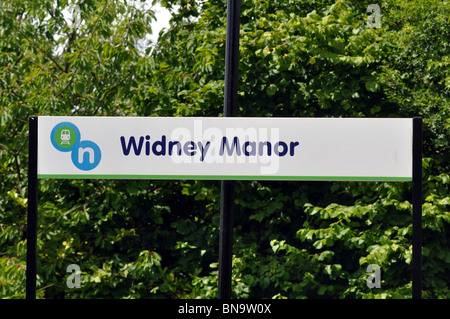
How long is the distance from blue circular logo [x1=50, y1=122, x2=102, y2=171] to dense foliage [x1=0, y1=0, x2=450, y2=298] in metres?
2.22

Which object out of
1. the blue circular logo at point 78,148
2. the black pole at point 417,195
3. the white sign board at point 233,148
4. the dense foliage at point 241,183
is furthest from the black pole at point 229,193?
the dense foliage at point 241,183

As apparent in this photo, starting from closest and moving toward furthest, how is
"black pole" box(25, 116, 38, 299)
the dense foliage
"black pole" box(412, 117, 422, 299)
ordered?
"black pole" box(412, 117, 422, 299) < "black pole" box(25, 116, 38, 299) < the dense foliage

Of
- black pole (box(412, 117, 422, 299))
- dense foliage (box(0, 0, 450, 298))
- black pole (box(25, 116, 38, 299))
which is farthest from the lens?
dense foliage (box(0, 0, 450, 298))

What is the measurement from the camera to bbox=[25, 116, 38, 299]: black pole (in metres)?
4.14

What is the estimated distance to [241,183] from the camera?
21.2 feet

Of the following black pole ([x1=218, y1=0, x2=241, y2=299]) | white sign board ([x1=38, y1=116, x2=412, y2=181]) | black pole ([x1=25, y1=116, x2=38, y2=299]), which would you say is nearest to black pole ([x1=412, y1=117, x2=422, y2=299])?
white sign board ([x1=38, y1=116, x2=412, y2=181])

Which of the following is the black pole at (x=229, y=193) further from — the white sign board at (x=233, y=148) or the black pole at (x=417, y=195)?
the black pole at (x=417, y=195)

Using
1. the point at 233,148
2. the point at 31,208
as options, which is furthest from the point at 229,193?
the point at 31,208

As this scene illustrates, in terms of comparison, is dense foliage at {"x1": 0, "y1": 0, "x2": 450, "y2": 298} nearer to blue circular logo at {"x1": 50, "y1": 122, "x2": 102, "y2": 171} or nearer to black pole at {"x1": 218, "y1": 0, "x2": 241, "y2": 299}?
black pole at {"x1": 218, "y1": 0, "x2": 241, "y2": 299}

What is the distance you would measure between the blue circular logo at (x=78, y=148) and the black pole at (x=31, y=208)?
0.63 feet

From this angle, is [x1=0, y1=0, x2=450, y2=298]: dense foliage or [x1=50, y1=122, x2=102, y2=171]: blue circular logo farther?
[x1=0, y1=0, x2=450, y2=298]: dense foliage

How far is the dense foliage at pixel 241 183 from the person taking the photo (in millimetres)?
6062

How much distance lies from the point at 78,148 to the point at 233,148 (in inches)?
45.9

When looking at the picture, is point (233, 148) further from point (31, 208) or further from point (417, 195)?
point (31, 208)
